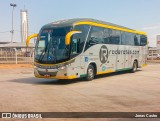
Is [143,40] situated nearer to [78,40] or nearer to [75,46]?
[78,40]

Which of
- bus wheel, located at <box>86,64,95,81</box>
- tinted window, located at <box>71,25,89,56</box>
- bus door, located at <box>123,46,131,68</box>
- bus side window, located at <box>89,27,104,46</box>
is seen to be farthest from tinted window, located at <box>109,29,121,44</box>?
tinted window, located at <box>71,25,89,56</box>

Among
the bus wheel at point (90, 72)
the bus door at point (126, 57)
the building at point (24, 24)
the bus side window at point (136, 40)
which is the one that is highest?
the building at point (24, 24)

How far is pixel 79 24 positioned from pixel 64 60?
219cm

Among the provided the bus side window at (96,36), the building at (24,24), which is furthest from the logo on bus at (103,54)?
the building at (24,24)

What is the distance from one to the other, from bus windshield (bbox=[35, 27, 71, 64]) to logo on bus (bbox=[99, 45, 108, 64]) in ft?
11.7

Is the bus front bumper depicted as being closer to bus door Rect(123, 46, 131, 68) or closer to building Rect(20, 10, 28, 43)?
bus door Rect(123, 46, 131, 68)

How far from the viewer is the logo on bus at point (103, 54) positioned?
57.6 feet

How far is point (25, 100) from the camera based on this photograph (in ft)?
A: 33.0

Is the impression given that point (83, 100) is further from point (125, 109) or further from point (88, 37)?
point (88, 37)

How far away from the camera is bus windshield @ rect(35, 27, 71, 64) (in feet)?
47.6

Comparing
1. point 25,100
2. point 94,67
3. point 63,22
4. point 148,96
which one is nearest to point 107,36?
point 94,67

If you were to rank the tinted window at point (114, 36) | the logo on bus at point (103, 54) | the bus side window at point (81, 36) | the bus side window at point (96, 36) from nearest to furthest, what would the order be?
the bus side window at point (81, 36), the bus side window at point (96, 36), the logo on bus at point (103, 54), the tinted window at point (114, 36)

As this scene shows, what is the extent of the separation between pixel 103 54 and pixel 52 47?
4.21 m

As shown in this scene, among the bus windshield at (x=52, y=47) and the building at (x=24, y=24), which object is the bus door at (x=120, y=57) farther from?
the building at (x=24, y=24)
